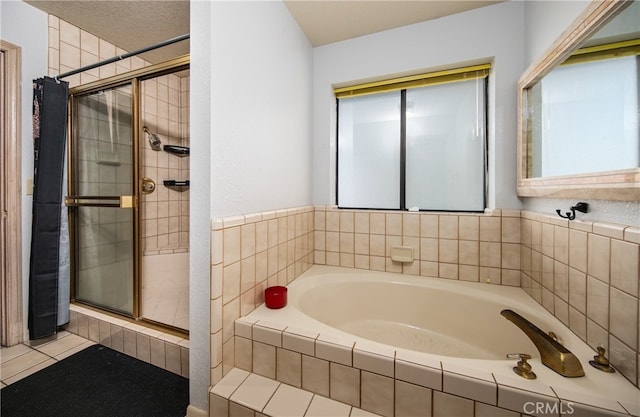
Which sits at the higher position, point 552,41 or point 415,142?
point 552,41

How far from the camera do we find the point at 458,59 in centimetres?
156

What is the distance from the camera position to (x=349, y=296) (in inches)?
63.6

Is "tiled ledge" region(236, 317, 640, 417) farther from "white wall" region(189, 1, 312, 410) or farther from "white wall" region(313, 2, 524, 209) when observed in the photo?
"white wall" region(313, 2, 524, 209)

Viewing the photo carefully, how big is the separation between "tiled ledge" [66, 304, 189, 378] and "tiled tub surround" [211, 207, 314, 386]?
0.36m

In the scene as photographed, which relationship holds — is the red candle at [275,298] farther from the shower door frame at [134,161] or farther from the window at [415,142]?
the window at [415,142]

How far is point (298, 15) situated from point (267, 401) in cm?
214

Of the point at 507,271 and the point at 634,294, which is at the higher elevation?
the point at 634,294

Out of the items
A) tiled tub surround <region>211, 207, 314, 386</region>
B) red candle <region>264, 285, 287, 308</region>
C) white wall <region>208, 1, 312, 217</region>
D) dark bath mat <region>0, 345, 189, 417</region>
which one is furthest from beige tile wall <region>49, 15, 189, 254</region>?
red candle <region>264, 285, 287, 308</region>

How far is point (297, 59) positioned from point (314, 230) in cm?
127

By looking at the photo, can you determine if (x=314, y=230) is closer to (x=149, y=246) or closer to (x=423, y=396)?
(x=423, y=396)

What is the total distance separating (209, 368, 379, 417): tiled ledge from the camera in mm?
871

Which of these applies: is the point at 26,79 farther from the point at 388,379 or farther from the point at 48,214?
the point at 388,379

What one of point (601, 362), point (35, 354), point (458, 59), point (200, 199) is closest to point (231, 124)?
point (200, 199)

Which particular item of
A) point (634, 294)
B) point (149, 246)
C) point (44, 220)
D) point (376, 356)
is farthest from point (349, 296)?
point (44, 220)
